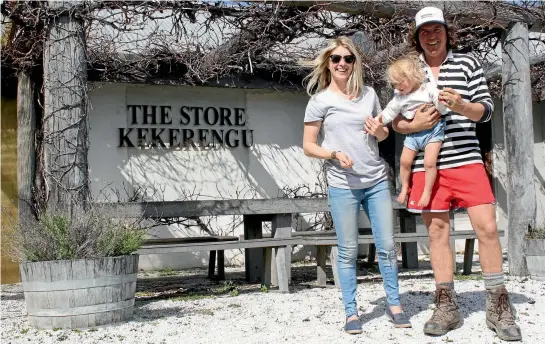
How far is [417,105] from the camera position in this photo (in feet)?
12.7

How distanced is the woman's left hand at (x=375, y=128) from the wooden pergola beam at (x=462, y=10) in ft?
7.94

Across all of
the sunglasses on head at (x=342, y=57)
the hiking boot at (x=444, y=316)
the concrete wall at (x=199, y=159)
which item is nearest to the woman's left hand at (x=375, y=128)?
the sunglasses on head at (x=342, y=57)

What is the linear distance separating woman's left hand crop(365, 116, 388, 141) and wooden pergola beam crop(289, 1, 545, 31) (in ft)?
7.94

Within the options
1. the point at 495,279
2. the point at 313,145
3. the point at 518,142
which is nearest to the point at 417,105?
the point at 313,145

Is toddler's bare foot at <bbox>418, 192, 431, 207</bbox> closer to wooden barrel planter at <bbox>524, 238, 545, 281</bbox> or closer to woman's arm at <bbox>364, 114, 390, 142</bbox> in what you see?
woman's arm at <bbox>364, 114, 390, 142</bbox>

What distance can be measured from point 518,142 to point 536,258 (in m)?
1.14

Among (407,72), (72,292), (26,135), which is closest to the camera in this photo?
(407,72)

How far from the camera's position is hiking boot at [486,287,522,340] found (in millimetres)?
3764

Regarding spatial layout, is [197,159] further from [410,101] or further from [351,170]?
[410,101]

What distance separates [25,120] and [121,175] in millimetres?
1345

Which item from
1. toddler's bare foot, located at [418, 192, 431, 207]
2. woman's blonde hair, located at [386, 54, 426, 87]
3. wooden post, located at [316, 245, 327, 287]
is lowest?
wooden post, located at [316, 245, 327, 287]

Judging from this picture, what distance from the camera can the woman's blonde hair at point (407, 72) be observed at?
12.4ft

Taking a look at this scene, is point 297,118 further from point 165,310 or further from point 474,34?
point 165,310

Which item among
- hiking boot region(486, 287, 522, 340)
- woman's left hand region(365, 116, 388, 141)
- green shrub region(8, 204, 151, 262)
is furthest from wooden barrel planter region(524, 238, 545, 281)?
green shrub region(8, 204, 151, 262)
